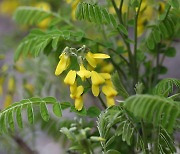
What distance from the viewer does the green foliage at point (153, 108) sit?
865 millimetres

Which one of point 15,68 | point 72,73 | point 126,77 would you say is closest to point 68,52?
point 72,73

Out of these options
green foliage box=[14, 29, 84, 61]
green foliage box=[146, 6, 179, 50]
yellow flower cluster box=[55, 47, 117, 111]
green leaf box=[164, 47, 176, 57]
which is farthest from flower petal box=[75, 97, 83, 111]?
green leaf box=[164, 47, 176, 57]

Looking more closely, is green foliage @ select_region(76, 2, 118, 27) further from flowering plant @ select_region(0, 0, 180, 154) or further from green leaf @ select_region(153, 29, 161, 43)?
green leaf @ select_region(153, 29, 161, 43)

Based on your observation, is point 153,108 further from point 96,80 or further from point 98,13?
point 98,13

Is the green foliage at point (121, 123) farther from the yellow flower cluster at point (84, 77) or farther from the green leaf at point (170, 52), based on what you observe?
the green leaf at point (170, 52)

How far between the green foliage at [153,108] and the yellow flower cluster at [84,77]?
185 mm

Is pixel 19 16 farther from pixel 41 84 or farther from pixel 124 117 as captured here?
pixel 124 117

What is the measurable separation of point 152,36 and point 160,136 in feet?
1.10

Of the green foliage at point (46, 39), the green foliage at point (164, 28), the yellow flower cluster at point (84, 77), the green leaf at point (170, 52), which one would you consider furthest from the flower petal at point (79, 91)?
the green leaf at point (170, 52)

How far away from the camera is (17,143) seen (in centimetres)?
165

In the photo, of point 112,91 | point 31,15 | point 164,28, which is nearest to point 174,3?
point 164,28

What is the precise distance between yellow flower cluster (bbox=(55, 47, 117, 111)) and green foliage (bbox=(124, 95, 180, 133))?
185 millimetres

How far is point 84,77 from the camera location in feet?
3.40

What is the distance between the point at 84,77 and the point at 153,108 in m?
0.22
